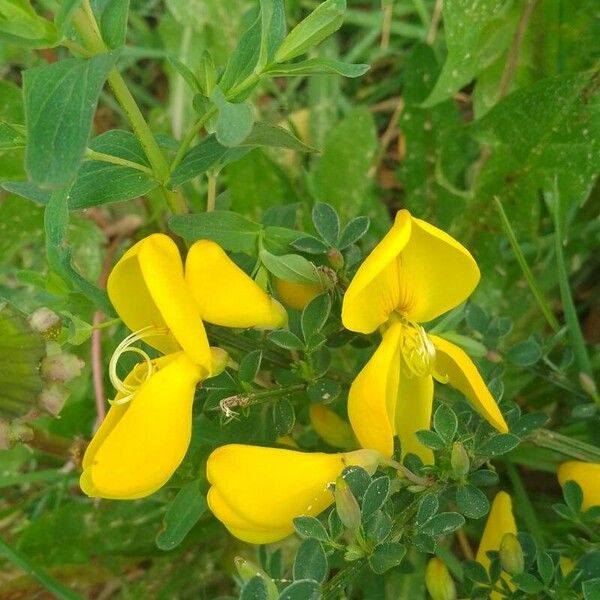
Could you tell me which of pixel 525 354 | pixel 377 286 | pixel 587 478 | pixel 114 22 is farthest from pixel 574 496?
pixel 114 22

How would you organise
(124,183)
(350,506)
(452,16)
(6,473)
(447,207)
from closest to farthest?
(350,506), (124,183), (452,16), (6,473), (447,207)

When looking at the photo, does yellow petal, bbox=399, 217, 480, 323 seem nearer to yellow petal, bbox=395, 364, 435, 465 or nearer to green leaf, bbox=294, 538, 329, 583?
yellow petal, bbox=395, 364, 435, 465

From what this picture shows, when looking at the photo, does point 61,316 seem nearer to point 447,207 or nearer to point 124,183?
point 124,183

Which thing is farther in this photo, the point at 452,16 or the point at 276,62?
the point at 452,16

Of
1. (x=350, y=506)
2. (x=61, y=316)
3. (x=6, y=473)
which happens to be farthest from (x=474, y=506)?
(x=6, y=473)

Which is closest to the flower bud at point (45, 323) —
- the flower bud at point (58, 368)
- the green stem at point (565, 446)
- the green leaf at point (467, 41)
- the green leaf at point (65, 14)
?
the flower bud at point (58, 368)

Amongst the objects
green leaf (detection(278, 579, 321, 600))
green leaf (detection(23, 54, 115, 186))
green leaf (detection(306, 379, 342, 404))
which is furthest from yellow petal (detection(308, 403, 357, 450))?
green leaf (detection(23, 54, 115, 186))

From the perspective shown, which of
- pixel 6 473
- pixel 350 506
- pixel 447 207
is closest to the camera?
pixel 350 506
